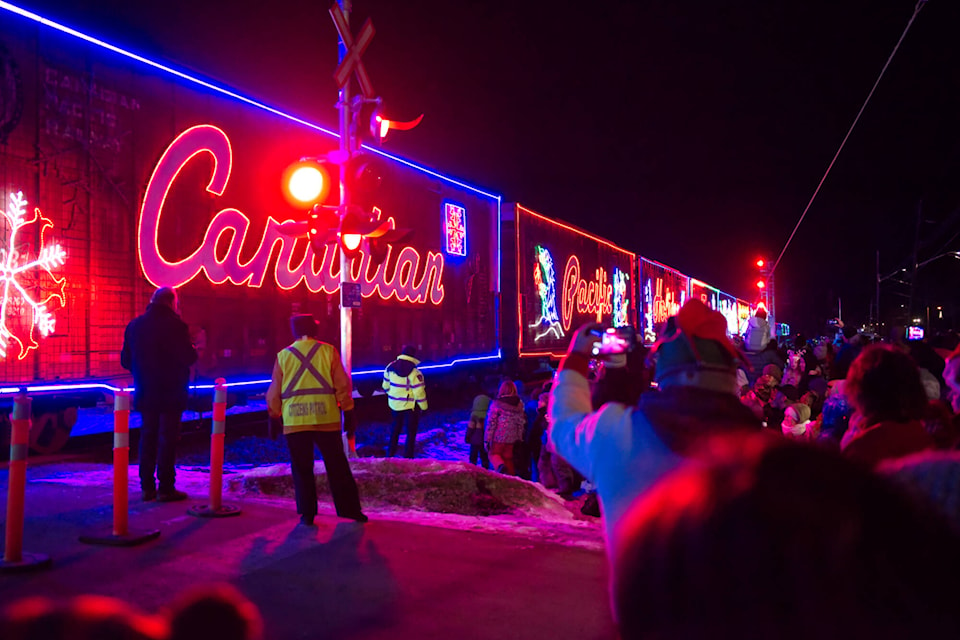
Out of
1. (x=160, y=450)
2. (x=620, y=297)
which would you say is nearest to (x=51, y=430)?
(x=160, y=450)

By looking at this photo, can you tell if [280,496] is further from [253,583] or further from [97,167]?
[97,167]

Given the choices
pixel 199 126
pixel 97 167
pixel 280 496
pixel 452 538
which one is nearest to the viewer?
pixel 452 538

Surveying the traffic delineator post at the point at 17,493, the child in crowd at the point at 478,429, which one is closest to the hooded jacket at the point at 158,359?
the traffic delineator post at the point at 17,493

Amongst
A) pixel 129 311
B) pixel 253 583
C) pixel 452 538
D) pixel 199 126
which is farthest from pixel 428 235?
pixel 253 583

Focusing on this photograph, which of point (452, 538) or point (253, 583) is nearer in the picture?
point (253, 583)

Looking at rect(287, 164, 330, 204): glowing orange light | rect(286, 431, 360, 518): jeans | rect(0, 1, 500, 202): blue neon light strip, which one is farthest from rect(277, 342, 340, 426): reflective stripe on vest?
rect(0, 1, 500, 202): blue neon light strip

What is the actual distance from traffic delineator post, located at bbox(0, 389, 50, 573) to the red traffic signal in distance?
425 centimetres

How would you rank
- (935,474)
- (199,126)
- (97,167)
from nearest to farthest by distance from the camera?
(935,474) → (97,167) → (199,126)

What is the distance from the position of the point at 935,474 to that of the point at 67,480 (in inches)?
325

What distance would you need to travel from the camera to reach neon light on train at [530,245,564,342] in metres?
20.4

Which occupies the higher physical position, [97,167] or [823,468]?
[97,167]

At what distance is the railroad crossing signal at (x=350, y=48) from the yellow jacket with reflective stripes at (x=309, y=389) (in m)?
4.11

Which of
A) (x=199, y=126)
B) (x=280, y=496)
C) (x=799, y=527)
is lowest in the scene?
(x=280, y=496)

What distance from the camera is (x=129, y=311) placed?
336 inches
